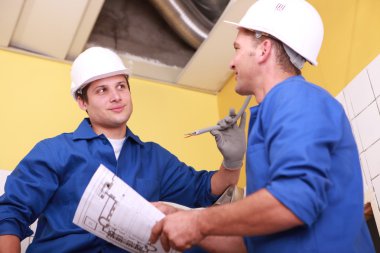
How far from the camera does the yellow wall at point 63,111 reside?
2215 mm

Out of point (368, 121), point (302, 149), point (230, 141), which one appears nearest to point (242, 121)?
point (230, 141)

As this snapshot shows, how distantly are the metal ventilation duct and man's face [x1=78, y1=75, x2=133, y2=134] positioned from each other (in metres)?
0.93

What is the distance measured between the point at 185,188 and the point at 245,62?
2.10 feet

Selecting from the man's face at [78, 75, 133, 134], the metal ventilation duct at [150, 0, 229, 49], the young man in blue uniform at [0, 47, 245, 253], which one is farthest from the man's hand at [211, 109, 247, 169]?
the metal ventilation duct at [150, 0, 229, 49]

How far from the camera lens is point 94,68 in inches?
68.7

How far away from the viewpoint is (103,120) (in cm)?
171

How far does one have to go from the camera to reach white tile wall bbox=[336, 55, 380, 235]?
1631mm

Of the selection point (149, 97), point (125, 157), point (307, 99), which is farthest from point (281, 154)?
point (149, 97)

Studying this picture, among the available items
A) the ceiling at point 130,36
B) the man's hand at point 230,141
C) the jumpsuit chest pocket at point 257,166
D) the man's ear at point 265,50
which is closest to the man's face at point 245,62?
the man's ear at point 265,50

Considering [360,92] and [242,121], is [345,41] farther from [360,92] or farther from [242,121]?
[242,121]

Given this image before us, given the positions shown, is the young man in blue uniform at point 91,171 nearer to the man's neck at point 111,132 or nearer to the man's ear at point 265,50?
the man's neck at point 111,132

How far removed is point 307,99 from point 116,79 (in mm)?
910

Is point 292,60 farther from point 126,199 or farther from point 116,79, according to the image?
point 116,79

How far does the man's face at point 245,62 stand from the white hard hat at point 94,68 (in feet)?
1.94
